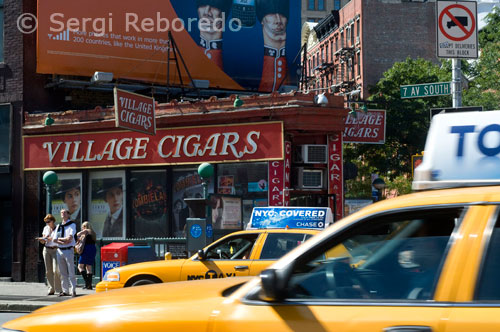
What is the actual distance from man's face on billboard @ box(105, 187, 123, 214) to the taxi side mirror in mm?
18831

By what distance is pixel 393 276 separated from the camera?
3.52m

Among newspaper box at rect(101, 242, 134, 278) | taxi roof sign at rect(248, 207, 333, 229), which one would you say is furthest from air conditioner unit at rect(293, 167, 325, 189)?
taxi roof sign at rect(248, 207, 333, 229)

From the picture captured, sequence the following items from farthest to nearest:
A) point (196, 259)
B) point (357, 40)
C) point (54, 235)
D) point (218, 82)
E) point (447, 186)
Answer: point (357, 40), point (218, 82), point (54, 235), point (196, 259), point (447, 186)

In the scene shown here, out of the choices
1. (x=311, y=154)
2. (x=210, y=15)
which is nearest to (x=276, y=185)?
(x=311, y=154)

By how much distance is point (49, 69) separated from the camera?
22.9 meters

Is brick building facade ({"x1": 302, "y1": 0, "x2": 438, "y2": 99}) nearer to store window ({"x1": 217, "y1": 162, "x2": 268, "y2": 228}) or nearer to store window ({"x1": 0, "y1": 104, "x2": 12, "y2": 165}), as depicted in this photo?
store window ({"x1": 0, "y1": 104, "x2": 12, "y2": 165})

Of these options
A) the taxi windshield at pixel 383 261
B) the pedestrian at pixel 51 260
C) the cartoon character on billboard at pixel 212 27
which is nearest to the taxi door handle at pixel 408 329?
the taxi windshield at pixel 383 261

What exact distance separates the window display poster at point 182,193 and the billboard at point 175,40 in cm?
376

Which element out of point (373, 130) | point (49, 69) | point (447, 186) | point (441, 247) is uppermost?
point (49, 69)

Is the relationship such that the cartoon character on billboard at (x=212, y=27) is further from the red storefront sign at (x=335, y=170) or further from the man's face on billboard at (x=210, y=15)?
the red storefront sign at (x=335, y=170)

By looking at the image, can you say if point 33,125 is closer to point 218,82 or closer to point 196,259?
point 218,82

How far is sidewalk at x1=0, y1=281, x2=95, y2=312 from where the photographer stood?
48.6 ft

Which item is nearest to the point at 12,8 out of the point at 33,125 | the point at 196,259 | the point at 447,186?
the point at 33,125

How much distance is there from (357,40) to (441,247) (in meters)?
61.3
